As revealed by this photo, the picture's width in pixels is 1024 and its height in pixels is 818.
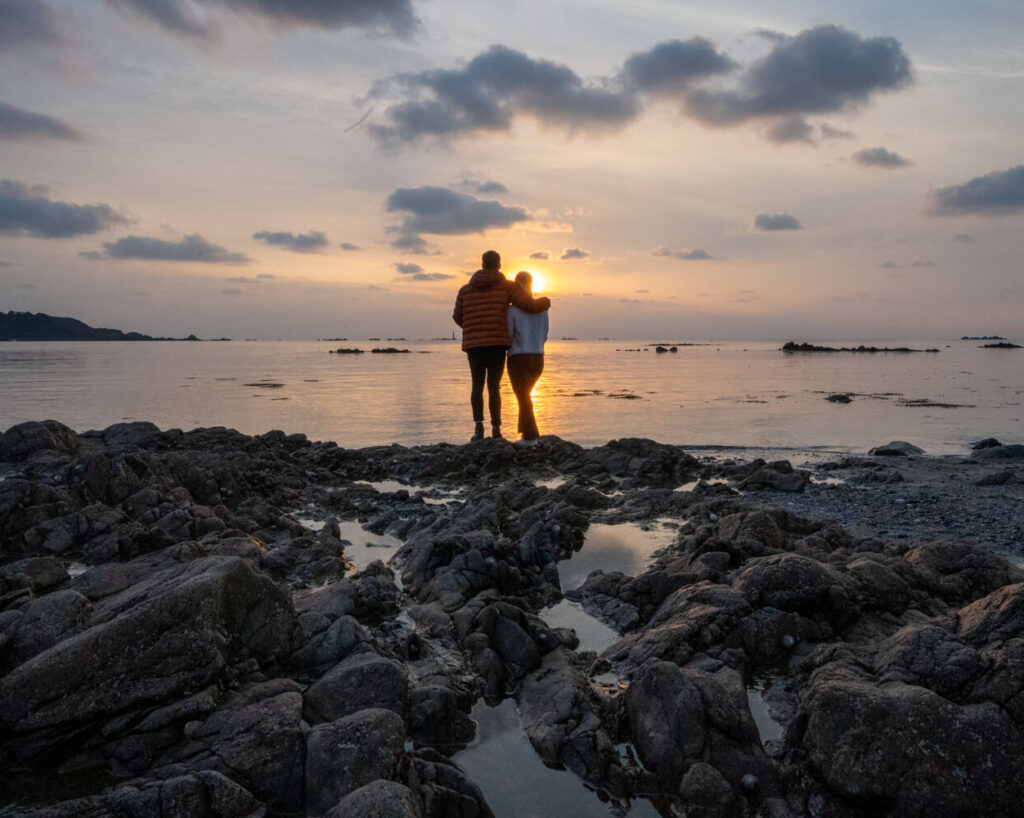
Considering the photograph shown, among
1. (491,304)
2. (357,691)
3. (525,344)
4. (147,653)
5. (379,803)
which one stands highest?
(491,304)

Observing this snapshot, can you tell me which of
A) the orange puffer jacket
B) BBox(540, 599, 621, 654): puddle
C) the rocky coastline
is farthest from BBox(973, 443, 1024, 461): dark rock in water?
BBox(540, 599, 621, 654): puddle

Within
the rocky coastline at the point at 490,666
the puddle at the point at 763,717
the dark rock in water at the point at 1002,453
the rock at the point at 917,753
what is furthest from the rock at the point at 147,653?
the dark rock in water at the point at 1002,453

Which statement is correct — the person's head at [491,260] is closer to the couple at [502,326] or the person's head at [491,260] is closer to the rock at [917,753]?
the couple at [502,326]

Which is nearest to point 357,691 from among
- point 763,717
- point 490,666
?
point 490,666

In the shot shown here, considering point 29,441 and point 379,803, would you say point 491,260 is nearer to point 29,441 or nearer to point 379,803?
point 29,441

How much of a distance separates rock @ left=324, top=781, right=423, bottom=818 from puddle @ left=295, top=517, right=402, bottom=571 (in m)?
4.87

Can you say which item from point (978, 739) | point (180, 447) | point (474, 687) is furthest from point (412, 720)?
point (180, 447)

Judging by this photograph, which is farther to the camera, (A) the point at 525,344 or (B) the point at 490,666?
(A) the point at 525,344

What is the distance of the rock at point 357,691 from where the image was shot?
4500 millimetres

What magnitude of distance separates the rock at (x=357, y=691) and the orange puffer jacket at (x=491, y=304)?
34.1 feet

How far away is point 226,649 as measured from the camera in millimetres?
4715

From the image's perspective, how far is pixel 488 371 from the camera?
50.9 feet

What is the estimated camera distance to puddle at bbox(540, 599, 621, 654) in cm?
604

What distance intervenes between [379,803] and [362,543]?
612 cm
